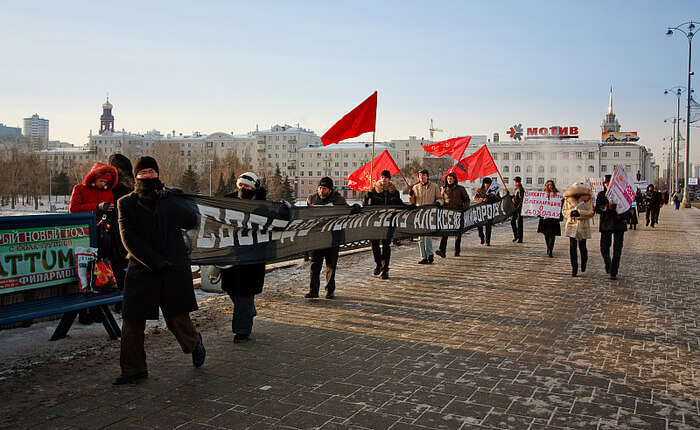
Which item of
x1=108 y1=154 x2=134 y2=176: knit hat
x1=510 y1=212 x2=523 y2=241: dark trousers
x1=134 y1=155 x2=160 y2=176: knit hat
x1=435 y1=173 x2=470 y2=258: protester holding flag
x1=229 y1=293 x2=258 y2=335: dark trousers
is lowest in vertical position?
x1=229 y1=293 x2=258 y2=335: dark trousers

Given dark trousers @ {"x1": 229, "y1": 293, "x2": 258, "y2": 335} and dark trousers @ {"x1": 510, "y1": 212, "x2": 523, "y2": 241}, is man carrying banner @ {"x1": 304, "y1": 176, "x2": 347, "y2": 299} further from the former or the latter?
dark trousers @ {"x1": 510, "y1": 212, "x2": 523, "y2": 241}

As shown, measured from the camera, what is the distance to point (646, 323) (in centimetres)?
792

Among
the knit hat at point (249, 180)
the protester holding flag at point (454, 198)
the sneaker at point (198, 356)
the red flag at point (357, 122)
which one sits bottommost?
the sneaker at point (198, 356)

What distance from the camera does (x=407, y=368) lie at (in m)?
5.85

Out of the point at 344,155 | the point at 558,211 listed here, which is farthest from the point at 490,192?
the point at 344,155

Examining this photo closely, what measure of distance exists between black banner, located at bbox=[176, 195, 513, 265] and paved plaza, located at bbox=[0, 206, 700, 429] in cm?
95

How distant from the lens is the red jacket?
7.53 metres

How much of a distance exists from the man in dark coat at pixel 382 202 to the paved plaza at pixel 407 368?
1157 mm

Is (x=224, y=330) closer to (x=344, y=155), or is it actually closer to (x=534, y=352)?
(x=534, y=352)

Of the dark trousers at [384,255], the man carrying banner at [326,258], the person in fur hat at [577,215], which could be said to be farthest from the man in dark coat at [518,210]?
the man carrying banner at [326,258]

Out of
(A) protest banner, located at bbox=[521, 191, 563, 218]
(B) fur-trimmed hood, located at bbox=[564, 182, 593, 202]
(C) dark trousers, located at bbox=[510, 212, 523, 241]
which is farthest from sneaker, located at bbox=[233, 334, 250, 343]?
(C) dark trousers, located at bbox=[510, 212, 523, 241]

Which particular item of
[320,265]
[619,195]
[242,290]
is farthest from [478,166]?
[242,290]

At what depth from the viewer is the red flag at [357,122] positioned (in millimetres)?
13039

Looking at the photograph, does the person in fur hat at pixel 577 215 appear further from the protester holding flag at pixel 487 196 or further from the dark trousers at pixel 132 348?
the dark trousers at pixel 132 348
